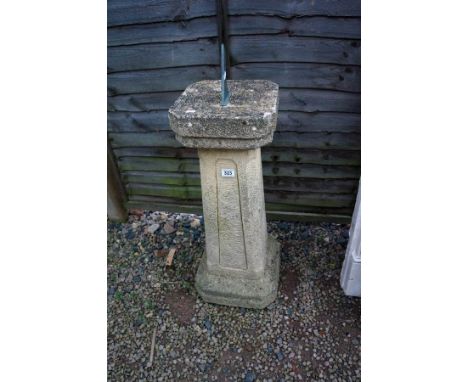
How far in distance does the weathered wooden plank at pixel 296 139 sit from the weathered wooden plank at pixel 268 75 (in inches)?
14.0

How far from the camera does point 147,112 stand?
2482mm

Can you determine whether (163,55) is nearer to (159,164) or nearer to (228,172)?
(159,164)

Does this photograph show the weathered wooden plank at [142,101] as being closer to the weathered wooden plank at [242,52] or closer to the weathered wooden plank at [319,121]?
the weathered wooden plank at [242,52]

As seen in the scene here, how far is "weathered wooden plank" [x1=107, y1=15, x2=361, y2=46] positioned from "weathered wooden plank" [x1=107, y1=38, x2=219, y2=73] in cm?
4

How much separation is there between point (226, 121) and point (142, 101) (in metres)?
1.19

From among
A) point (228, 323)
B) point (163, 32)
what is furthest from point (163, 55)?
point (228, 323)

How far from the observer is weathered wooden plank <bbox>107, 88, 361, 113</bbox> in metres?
2.22

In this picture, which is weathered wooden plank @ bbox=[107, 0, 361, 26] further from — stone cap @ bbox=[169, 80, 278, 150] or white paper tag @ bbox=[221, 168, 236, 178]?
white paper tag @ bbox=[221, 168, 236, 178]

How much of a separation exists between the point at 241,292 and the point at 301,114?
1286mm

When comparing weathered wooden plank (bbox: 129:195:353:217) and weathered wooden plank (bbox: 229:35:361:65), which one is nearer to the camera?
weathered wooden plank (bbox: 229:35:361:65)

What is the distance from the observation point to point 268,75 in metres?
2.17

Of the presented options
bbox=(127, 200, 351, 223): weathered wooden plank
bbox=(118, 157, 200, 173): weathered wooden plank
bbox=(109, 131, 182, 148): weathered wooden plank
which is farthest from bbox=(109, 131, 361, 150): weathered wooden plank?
bbox=(127, 200, 351, 223): weathered wooden plank

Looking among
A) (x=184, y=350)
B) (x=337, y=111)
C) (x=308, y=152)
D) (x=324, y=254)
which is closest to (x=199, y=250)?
(x=184, y=350)

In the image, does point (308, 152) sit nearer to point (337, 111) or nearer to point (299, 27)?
point (337, 111)
